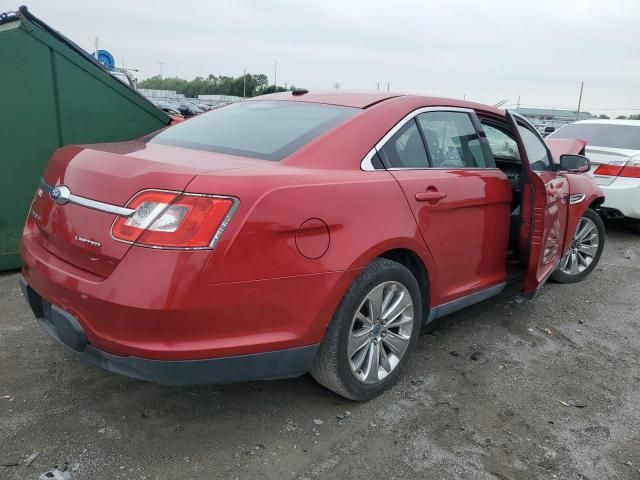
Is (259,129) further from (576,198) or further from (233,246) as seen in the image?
(576,198)

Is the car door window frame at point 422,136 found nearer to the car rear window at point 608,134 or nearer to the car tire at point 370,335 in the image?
the car tire at point 370,335

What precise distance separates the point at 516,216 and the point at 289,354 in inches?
85.1

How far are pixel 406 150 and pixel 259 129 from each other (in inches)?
31.4

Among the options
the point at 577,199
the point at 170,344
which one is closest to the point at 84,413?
the point at 170,344

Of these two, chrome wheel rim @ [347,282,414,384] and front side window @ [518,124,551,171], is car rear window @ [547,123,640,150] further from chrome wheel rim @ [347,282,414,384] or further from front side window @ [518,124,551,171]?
chrome wheel rim @ [347,282,414,384]

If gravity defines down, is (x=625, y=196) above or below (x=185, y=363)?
above

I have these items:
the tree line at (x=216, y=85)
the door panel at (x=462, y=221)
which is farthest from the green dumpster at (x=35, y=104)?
the tree line at (x=216, y=85)

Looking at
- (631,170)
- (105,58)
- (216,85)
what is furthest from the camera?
(216,85)

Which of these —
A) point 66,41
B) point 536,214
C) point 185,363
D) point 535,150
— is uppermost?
point 66,41

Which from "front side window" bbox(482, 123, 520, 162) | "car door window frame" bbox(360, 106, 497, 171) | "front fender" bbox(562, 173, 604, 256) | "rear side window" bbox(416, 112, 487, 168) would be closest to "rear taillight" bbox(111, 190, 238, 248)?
"car door window frame" bbox(360, 106, 497, 171)

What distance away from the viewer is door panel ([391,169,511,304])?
2.89 meters

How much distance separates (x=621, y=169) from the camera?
21.8ft

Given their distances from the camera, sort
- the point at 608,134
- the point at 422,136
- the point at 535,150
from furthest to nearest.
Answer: the point at 608,134, the point at 535,150, the point at 422,136

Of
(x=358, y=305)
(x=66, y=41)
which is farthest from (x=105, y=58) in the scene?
(x=358, y=305)
